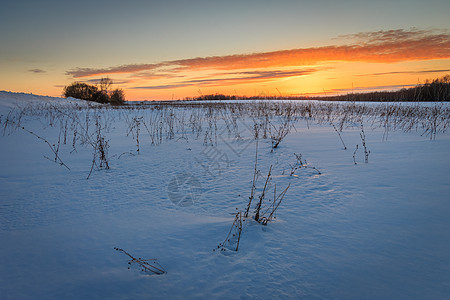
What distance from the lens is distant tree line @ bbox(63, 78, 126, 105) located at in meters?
38.0

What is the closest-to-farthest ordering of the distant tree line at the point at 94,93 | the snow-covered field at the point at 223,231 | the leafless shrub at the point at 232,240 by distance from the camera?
the snow-covered field at the point at 223,231 → the leafless shrub at the point at 232,240 → the distant tree line at the point at 94,93

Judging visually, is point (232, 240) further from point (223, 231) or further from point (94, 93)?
point (94, 93)

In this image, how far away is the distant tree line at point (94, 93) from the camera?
125 feet

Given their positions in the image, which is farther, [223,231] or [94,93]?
[94,93]

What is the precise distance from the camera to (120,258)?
1521mm

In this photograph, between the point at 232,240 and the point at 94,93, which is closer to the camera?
the point at 232,240

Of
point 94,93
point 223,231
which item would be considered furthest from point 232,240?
point 94,93

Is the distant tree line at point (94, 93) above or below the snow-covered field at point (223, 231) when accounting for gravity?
above

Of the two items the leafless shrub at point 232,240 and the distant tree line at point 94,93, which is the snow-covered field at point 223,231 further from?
the distant tree line at point 94,93

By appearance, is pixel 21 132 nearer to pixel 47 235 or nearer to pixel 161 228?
pixel 47 235

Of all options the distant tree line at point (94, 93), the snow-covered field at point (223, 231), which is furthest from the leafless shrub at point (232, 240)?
the distant tree line at point (94, 93)

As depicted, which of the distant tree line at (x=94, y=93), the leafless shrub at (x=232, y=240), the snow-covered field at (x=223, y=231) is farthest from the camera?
the distant tree line at (x=94, y=93)

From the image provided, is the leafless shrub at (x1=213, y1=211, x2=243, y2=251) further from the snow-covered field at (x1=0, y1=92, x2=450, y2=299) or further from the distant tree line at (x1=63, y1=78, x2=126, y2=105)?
the distant tree line at (x1=63, y1=78, x2=126, y2=105)

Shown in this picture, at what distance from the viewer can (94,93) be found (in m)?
39.9
